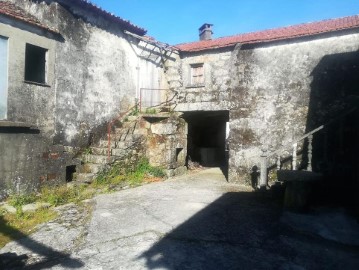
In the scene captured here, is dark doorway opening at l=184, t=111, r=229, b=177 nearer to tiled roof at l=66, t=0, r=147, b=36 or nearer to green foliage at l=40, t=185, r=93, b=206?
tiled roof at l=66, t=0, r=147, b=36

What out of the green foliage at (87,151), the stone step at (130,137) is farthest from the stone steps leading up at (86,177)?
the stone step at (130,137)

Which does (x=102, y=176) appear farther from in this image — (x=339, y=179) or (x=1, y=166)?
(x=339, y=179)

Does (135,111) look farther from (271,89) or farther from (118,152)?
(271,89)

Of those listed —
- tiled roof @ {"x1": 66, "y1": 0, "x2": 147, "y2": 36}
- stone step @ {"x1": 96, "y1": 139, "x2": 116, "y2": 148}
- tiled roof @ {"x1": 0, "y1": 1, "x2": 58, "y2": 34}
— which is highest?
tiled roof @ {"x1": 66, "y1": 0, "x2": 147, "y2": 36}

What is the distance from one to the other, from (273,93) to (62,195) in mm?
7302

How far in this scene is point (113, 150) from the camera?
393 inches

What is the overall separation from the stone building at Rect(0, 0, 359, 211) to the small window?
0.03 metres

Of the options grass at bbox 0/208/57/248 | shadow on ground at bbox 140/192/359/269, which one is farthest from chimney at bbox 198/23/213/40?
grass at bbox 0/208/57/248

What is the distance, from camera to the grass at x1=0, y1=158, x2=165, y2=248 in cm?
581

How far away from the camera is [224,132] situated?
16.7 metres

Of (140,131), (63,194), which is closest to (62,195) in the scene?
(63,194)

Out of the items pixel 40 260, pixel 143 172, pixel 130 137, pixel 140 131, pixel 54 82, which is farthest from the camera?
pixel 140 131

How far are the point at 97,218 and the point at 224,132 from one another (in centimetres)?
1146

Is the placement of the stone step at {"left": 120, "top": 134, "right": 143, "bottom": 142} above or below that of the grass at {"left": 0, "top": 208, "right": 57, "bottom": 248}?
above
